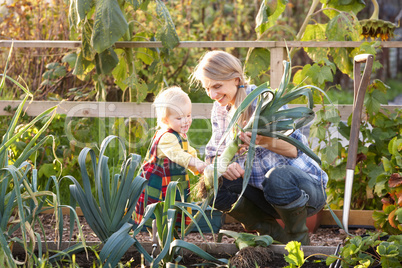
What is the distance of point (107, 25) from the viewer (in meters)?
2.88

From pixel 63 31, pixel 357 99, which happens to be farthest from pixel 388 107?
pixel 63 31

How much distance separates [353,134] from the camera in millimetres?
2174

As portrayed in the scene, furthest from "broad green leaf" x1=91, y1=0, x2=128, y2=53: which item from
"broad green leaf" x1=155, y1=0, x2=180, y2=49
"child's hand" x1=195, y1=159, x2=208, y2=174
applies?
"child's hand" x1=195, y1=159, x2=208, y2=174

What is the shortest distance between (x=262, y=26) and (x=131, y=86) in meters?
0.99

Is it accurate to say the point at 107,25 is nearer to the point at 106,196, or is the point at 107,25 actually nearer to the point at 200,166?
the point at 200,166

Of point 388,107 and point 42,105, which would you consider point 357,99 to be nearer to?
point 388,107

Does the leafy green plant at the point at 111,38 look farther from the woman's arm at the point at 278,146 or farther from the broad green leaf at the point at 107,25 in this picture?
the woman's arm at the point at 278,146

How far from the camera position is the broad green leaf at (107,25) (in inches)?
113

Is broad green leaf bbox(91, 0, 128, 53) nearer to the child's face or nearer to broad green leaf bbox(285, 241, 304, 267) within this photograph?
the child's face

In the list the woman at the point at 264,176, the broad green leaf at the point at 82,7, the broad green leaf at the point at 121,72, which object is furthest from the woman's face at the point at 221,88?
the broad green leaf at the point at 121,72

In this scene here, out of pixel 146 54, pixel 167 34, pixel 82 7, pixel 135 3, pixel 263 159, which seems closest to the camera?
pixel 263 159

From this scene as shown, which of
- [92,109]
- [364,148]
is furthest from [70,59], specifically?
[364,148]

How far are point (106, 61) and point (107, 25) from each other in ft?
0.97

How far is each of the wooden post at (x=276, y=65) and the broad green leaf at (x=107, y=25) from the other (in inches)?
36.8
